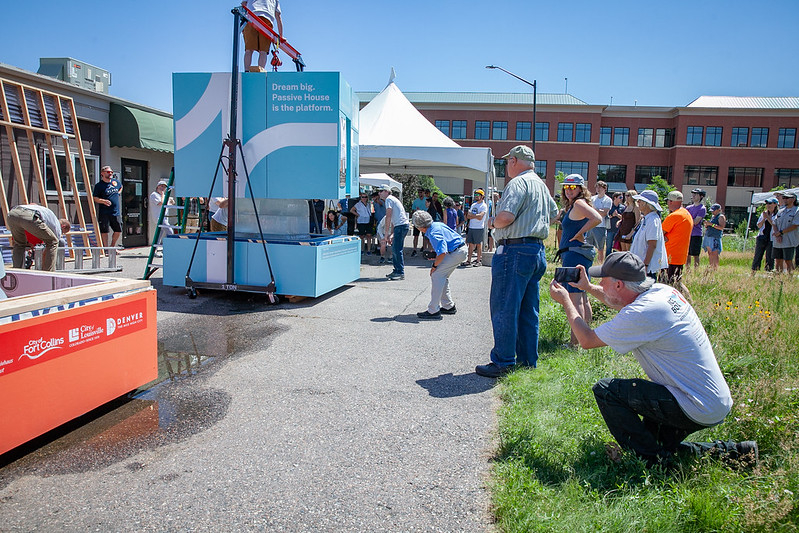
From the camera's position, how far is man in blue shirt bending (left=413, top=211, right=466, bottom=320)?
7414mm

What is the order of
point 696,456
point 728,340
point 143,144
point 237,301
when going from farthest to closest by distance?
point 143,144 → point 237,301 → point 728,340 → point 696,456

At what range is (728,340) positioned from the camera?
5656 millimetres

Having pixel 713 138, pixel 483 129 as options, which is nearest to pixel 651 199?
pixel 483 129

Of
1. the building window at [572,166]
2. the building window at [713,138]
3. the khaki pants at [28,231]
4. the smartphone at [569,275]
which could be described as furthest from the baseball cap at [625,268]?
the building window at [713,138]

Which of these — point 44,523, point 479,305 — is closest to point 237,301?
point 479,305

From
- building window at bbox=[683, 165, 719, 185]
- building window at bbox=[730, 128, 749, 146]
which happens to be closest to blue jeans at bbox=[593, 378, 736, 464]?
building window at bbox=[683, 165, 719, 185]

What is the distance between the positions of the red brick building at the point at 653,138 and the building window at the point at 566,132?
107 millimetres

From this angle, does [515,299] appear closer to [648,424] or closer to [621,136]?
[648,424]

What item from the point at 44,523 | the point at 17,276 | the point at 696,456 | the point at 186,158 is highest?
the point at 186,158

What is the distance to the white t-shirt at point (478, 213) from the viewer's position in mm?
13898

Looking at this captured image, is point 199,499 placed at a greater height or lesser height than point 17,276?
lesser

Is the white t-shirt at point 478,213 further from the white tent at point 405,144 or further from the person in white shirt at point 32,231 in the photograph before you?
the person in white shirt at point 32,231

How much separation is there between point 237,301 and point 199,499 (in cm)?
569

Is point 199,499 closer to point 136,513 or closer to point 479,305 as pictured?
point 136,513
